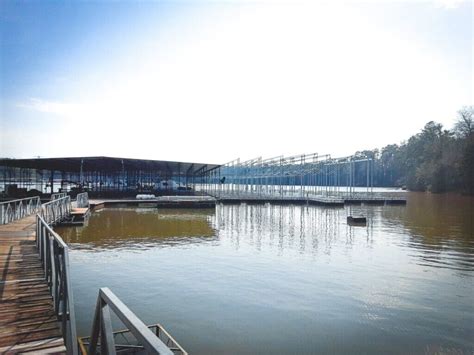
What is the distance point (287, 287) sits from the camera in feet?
34.3

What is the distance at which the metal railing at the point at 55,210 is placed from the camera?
16619mm

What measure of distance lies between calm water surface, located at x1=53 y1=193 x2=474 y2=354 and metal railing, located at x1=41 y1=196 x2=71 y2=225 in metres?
1.38

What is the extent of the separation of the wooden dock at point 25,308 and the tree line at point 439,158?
4930 centimetres

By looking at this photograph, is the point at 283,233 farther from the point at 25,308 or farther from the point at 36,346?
the point at 36,346

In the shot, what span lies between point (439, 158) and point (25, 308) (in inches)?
3284

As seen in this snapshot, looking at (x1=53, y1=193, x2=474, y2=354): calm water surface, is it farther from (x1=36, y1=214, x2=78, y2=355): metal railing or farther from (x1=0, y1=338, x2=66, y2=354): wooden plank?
(x1=0, y1=338, x2=66, y2=354): wooden plank

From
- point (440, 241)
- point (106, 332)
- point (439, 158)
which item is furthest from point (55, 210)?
point (439, 158)

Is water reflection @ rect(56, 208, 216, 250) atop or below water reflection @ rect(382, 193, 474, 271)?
atop

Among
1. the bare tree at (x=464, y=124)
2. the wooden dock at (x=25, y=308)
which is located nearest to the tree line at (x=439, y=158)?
the bare tree at (x=464, y=124)

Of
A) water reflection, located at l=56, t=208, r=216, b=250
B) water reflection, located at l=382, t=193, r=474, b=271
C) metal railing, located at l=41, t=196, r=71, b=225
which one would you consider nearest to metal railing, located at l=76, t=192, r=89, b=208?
water reflection, located at l=56, t=208, r=216, b=250

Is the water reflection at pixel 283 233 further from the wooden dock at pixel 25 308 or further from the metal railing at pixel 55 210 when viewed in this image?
the wooden dock at pixel 25 308

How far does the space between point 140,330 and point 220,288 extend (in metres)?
8.43

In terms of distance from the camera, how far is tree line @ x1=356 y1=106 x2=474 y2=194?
6234 centimetres

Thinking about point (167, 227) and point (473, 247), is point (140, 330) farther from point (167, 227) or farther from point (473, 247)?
point (167, 227)
